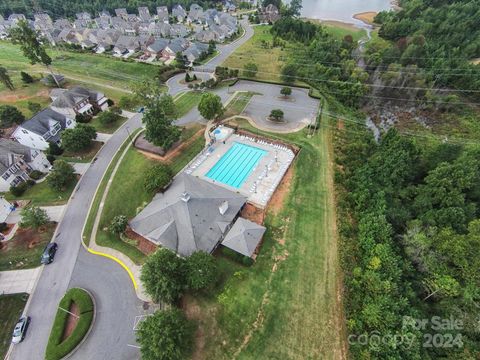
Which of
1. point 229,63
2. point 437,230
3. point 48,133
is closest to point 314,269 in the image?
point 437,230

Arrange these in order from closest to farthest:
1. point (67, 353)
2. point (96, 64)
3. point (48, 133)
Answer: point (67, 353) < point (48, 133) < point (96, 64)

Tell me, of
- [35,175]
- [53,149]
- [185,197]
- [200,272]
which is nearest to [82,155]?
[53,149]

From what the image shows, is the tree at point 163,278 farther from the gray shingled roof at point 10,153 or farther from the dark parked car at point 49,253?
the gray shingled roof at point 10,153

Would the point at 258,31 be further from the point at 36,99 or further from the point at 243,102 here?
the point at 36,99

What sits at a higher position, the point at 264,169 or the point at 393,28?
the point at 393,28

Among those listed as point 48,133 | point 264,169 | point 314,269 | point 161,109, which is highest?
point 161,109

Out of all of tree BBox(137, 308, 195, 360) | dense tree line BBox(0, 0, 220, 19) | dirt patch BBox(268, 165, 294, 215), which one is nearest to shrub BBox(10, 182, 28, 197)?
tree BBox(137, 308, 195, 360)

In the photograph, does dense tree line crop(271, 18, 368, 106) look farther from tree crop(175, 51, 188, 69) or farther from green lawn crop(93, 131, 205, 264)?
green lawn crop(93, 131, 205, 264)

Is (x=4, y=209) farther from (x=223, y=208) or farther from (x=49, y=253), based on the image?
(x=223, y=208)

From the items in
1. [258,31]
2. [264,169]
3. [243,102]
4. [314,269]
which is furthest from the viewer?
[258,31]
